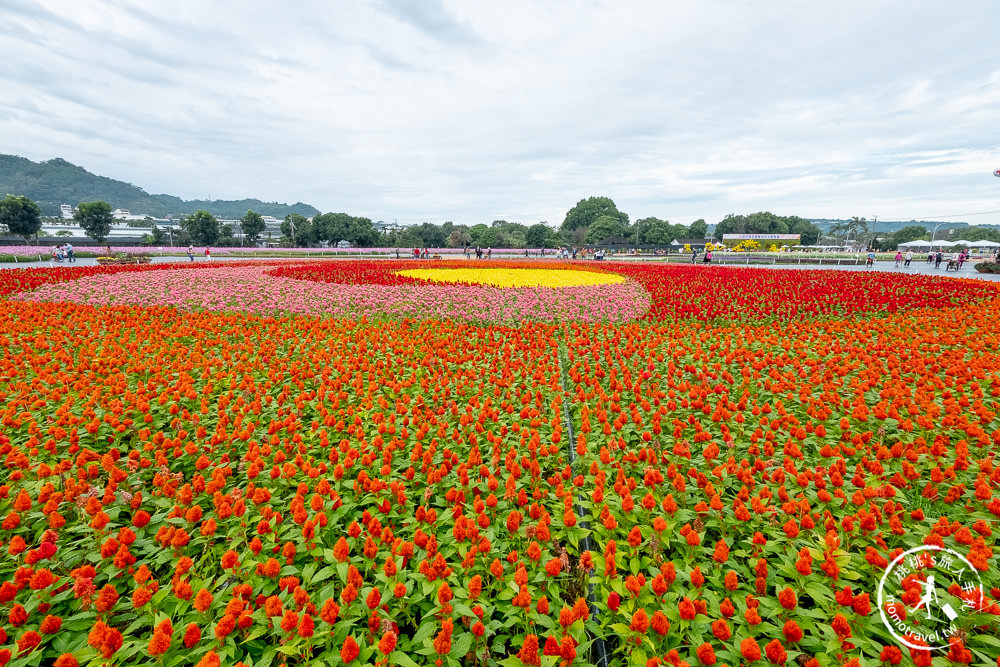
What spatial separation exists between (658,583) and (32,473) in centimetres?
503

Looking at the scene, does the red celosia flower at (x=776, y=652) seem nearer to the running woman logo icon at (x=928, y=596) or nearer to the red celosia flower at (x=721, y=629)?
the red celosia flower at (x=721, y=629)

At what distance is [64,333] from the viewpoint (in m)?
7.71

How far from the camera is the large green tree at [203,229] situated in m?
62.1

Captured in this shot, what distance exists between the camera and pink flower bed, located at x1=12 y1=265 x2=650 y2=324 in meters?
11.6

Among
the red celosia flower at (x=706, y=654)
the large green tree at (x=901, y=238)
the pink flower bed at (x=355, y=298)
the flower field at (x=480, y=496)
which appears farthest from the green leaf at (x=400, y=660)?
the large green tree at (x=901, y=238)

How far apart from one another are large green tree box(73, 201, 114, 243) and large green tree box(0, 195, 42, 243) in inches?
187

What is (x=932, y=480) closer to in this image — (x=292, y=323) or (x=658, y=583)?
(x=658, y=583)

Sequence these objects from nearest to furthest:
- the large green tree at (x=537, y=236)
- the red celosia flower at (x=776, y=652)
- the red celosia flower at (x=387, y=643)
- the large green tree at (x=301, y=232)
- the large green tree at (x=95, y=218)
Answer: the red celosia flower at (x=387, y=643), the red celosia flower at (x=776, y=652), the large green tree at (x=95, y=218), the large green tree at (x=301, y=232), the large green tree at (x=537, y=236)

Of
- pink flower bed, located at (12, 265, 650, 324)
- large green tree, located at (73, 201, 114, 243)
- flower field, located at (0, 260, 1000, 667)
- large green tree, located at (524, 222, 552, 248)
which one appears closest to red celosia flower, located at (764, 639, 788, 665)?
flower field, located at (0, 260, 1000, 667)

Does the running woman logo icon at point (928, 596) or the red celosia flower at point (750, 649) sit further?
the running woman logo icon at point (928, 596)

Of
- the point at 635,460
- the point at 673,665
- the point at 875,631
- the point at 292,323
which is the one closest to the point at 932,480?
the point at 875,631

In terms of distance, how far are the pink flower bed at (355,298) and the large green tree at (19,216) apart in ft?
189

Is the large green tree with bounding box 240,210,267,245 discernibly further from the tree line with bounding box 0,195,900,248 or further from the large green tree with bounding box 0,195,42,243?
the large green tree with bounding box 0,195,42,243

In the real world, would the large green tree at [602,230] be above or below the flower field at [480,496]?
above
